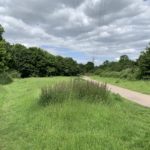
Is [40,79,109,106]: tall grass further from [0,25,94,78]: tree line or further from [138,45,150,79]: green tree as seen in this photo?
[0,25,94,78]: tree line

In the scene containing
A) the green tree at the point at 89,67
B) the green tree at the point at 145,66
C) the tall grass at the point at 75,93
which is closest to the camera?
the tall grass at the point at 75,93

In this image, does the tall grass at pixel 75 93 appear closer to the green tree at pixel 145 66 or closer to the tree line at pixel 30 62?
the green tree at pixel 145 66

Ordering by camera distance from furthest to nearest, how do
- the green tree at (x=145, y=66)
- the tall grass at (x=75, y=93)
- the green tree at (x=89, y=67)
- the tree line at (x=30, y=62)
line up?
the green tree at (x=89, y=67) → the tree line at (x=30, y=62) → the green tree at (x=145, y=66) → the tall grass at (x=75, y=93)

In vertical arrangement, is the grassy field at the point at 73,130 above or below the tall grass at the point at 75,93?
below

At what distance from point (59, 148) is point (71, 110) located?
335 centimetres

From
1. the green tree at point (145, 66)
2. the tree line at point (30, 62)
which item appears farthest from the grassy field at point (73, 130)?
the tree line at point (30, 62)

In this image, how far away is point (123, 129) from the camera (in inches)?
338

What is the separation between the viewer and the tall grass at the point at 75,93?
40.4 feet

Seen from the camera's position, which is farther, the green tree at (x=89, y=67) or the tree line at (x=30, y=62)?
the green tree at (x=89, y=67)

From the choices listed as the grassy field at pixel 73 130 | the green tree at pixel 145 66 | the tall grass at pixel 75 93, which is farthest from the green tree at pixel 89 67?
the grassy field at pixel 73 130

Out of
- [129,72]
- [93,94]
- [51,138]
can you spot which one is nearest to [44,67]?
[129,72]

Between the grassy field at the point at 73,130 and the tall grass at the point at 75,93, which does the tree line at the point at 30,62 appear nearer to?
the tall grass at the point at 75,93

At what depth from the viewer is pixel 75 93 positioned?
12.7 meters

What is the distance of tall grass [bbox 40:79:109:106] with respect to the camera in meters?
12.3
